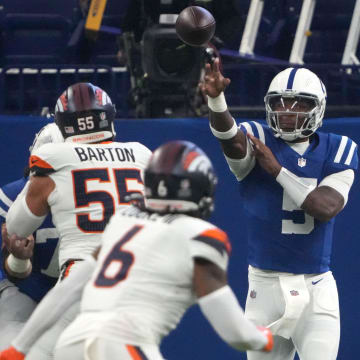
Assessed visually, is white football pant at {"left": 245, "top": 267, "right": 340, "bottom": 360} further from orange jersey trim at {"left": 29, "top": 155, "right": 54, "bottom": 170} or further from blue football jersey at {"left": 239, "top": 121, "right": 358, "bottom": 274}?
orange jersey trim at {"left": 29, "top": 155, "right": 54, "bottom": 170}

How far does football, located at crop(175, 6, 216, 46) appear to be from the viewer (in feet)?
19.9

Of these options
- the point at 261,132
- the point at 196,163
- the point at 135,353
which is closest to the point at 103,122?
the point at 261,132

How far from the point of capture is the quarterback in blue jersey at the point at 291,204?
5645 mm

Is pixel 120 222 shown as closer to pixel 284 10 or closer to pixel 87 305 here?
pixel 87 305

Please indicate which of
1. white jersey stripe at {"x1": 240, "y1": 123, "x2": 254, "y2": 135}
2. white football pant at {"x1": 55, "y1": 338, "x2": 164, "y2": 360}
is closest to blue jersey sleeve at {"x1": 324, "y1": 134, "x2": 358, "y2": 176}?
white jersey stripe at {"x1": 240, "y1": 123, "x2": 254, "y2": 135}

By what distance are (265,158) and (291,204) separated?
0.29 metres

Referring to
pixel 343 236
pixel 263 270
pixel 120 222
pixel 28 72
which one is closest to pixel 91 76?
pixel 28 72

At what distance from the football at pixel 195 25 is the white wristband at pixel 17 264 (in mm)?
1431

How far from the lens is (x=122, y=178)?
5391 mm

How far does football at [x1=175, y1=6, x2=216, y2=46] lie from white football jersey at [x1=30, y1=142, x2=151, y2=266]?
1051mm

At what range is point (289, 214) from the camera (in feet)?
18.9

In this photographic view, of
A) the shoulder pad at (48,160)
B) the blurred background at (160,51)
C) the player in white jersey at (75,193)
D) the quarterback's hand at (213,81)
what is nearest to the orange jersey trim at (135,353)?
the player in white jersey at (75,193)

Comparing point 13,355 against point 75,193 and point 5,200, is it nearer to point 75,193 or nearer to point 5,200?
point 75,193

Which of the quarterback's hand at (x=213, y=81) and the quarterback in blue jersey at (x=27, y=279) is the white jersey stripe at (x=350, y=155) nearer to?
the quarterback's hand at (x=213, y=81)
